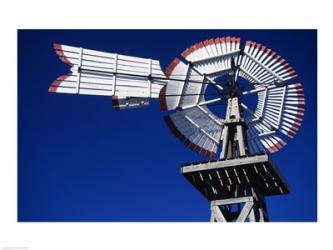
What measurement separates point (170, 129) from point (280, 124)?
5.54m

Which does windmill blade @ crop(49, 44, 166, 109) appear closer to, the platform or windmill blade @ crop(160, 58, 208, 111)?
windmill blade @ crop(160, 58, 208, 111)

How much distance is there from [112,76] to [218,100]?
610cm

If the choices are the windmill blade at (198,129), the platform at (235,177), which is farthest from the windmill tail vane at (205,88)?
the platform at (235,177)

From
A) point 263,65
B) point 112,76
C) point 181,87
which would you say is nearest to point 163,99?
point 181,87

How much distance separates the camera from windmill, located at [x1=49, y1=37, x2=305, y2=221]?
1110 inches

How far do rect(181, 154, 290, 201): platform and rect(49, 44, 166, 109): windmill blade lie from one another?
4021 millimetres

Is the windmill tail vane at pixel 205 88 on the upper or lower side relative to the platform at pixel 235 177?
upper

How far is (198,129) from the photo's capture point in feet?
104

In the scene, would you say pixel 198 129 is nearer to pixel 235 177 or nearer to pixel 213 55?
pixel 213 55

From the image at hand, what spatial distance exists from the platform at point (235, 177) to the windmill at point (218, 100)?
Answer: 0.15ft

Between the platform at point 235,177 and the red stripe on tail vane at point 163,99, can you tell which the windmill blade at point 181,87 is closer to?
the red stripe on tail vane at point 163,99

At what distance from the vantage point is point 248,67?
3086 cm

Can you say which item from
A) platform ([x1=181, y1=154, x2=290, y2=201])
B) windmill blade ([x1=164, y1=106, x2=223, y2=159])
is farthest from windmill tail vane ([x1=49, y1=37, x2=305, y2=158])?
platform ([x1=181, y1=154, x2=290, y2=201])

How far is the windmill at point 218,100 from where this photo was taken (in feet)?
92.5
